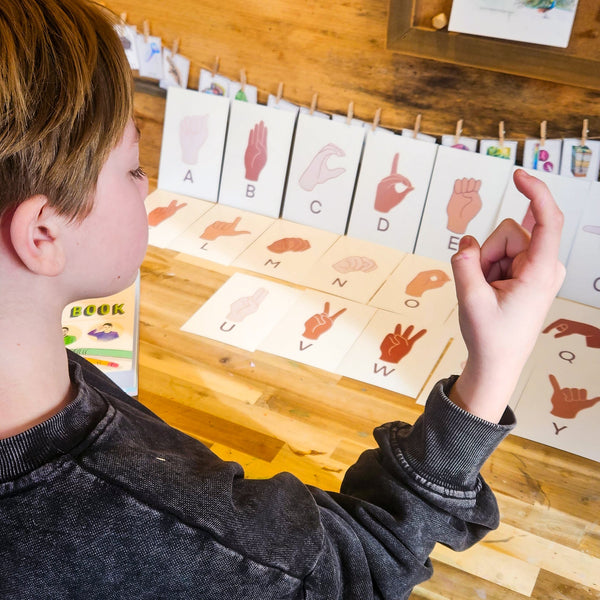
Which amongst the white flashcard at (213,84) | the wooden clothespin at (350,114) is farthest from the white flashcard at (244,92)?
the wooden clothespin at (350,114)

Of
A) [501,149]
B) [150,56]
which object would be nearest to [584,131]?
[501,149]

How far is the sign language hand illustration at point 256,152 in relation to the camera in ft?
5.52

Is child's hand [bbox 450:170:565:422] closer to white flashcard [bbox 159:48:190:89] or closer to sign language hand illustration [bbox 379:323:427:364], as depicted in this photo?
sign language hand illustration [bbox 379:323:427:364]

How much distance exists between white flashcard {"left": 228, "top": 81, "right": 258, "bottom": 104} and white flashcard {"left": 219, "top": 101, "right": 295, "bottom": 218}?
17 millimetres

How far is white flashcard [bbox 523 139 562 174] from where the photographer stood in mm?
1438

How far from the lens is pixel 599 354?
133 centimetres

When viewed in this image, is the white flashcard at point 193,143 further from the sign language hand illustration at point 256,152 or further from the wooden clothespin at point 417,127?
the wooden clothespin at point 417,127

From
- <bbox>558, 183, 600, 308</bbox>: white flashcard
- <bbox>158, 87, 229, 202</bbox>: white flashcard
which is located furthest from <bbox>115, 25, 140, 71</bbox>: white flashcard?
<bbox>558, 183, 600, 308</bbox>: white flashcard

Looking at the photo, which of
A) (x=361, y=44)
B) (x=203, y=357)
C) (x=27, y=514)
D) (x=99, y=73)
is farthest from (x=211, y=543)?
(x=361, y=44)

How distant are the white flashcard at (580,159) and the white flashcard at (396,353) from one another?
40cm

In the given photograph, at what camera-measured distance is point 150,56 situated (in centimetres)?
174

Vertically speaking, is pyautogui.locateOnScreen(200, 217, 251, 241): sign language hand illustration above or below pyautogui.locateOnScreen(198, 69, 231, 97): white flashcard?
below

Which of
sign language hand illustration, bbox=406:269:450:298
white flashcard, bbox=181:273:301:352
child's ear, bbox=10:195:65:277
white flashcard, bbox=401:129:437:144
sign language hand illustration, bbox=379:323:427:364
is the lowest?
white flashcard, bbox=181:273:301:352

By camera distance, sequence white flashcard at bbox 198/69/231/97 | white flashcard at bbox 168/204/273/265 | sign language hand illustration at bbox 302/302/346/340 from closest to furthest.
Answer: sign language hand illustration at bbox 302/302/346/340 → white flashcard at bbox 168/204/273/265 → white flashcard at bbox 198/69/231/97
